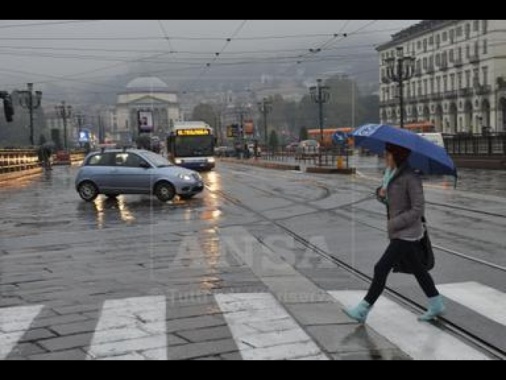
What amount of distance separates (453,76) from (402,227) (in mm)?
105201

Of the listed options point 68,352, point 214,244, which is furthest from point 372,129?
point 214,244

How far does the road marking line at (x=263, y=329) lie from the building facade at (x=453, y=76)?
8553 centimetres

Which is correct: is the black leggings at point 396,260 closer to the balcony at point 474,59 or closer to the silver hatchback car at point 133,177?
the silver hatchback car at point 133,177

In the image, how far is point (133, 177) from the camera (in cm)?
2202

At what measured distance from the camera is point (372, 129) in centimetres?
675

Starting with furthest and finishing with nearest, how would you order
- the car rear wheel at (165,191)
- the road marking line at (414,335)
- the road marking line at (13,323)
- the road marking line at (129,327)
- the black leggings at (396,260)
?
the car rear wheel at (165,191) → the black leggings at (396,260) → the road marking line at (13,323) → the road marking line at (129,327) → the road marking line at (414,335)

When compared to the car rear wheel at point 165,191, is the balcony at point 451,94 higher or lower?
higher

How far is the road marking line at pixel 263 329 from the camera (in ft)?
19.0

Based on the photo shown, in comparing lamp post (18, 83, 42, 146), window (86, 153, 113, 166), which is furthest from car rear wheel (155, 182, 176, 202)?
lamp post (18, 83, 42, 146)

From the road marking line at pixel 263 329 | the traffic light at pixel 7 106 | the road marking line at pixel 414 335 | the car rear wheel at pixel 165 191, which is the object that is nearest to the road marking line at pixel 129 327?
the road marking line at pixel 263 329

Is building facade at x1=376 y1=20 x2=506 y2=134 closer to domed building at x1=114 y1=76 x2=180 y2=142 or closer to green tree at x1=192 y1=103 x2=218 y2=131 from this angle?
green tree at x1=192 y1=103 x2=218 y2=131

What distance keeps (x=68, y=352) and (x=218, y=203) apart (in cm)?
1483

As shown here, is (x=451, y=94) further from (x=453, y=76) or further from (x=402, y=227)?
(x=402, y=227)

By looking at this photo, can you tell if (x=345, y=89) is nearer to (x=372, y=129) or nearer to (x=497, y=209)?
(x=497, y=209)
